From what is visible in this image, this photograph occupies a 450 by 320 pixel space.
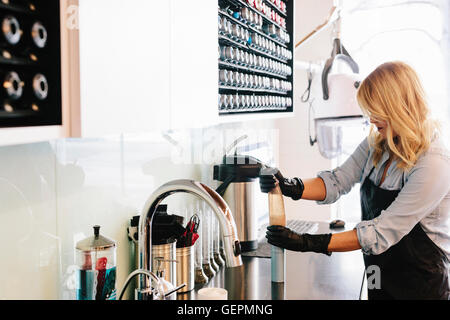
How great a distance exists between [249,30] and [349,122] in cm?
76

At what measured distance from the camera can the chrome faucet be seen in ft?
3.80

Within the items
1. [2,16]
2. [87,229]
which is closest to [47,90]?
[2,16]

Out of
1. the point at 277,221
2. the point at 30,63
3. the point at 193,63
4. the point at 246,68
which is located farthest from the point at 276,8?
the point at 30,63

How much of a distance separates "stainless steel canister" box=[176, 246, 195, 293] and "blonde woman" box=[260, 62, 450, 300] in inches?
11.6

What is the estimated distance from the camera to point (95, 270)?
4.39 ft

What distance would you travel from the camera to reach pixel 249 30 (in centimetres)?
201

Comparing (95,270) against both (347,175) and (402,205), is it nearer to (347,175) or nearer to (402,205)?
(402,205)

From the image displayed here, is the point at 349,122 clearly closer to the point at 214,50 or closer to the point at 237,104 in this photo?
the point at 237,104

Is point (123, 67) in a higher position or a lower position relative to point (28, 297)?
higher

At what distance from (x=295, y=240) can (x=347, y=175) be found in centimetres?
60

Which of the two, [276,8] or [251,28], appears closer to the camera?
[251,28]

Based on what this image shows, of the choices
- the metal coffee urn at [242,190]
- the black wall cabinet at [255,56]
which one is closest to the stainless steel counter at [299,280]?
the metal coffee urn at [242,190]

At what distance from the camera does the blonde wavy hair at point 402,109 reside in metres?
1.81

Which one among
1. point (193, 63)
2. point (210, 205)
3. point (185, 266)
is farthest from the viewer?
point (185, 266)
